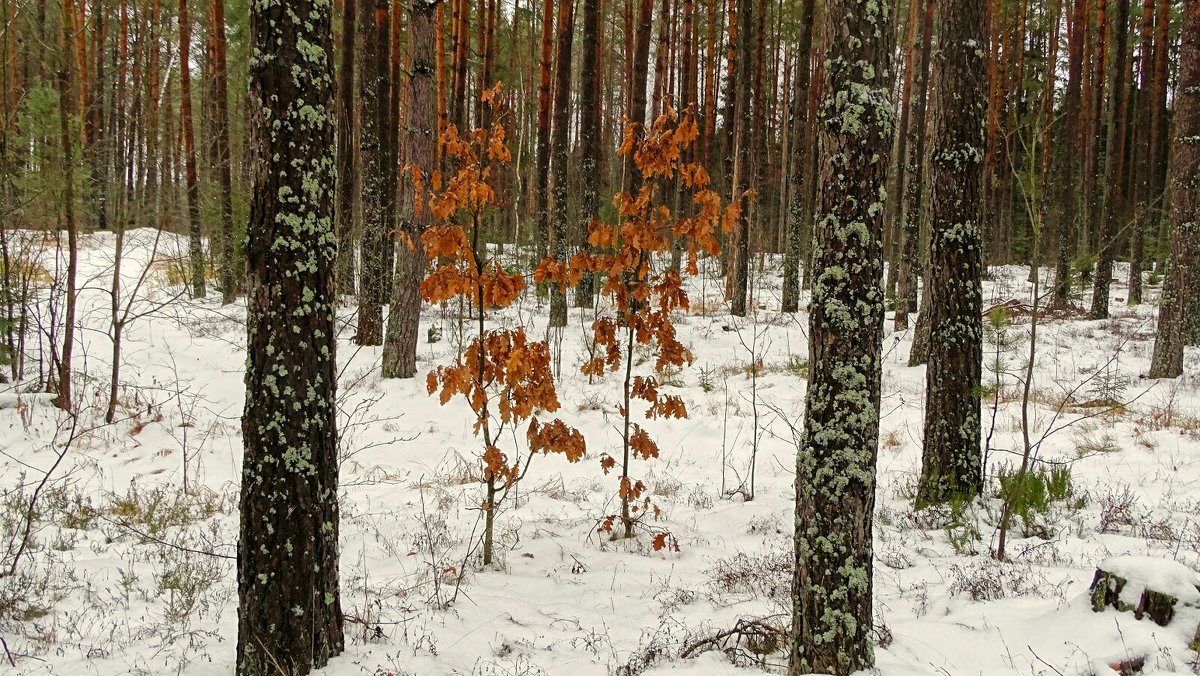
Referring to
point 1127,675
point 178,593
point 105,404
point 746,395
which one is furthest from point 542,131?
point 1127,675

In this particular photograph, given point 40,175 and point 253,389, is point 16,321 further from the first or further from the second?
point 253,389

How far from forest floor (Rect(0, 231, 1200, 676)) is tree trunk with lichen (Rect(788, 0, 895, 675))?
424 mm

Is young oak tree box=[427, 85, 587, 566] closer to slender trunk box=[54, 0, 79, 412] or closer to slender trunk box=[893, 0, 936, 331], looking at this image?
slender trunk box=[54, 0, 79, 412]

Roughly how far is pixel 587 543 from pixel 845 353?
2.96m

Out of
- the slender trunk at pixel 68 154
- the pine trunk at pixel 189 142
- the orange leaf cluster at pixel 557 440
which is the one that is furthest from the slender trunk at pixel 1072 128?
the pine trunk at pixel 189 142

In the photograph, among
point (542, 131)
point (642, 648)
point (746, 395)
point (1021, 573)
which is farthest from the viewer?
point (542, 131)

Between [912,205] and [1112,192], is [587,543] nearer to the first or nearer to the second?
[912,205]

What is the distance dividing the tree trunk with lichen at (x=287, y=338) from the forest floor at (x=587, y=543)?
1.46ft

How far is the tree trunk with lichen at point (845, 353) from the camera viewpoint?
8.57 ft

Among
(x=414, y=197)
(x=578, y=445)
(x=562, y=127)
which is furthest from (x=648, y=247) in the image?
(x=562, y=127)

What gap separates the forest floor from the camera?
321 centimetres

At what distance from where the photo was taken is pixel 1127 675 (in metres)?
2.69

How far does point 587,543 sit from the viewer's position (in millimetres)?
4980

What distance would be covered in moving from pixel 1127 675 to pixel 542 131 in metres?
14.7
